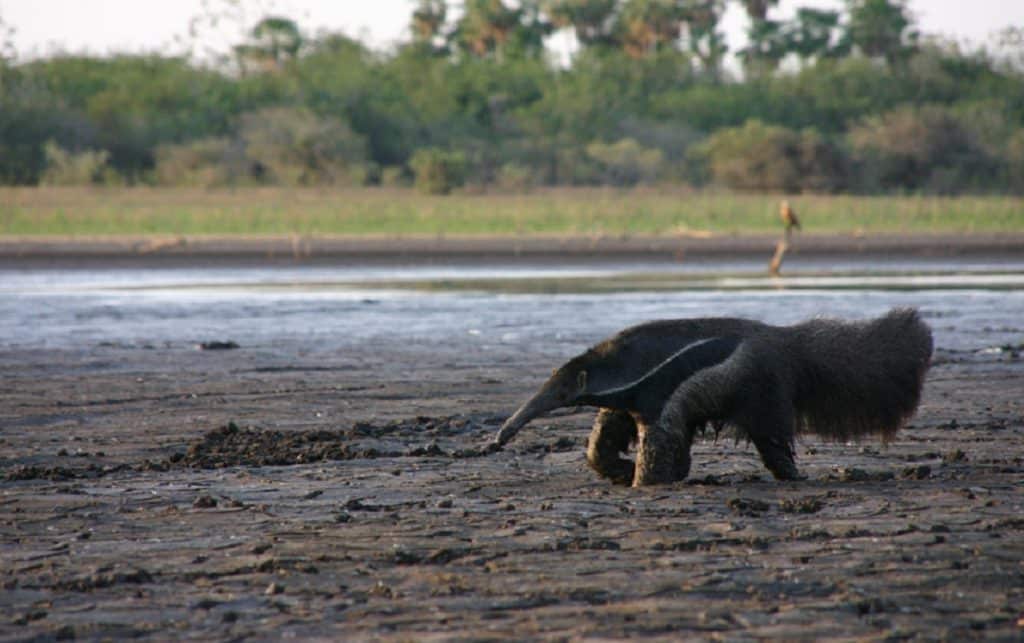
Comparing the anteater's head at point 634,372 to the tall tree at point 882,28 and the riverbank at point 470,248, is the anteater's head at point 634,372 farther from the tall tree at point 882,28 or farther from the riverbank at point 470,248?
the tall tree at point 882,28

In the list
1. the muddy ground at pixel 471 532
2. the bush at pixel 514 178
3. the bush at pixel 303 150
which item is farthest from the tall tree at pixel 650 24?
the muddy ground at pixel 471 532

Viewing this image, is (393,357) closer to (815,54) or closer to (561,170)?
(561,170)

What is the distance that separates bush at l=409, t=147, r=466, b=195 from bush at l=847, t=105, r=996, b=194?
14129 mm

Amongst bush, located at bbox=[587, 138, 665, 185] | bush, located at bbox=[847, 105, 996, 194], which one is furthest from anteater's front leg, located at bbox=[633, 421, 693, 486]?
bush, located at bbox=[847, 105, 996, 194]

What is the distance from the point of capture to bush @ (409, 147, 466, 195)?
48.7m

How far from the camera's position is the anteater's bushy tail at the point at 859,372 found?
7949 mm

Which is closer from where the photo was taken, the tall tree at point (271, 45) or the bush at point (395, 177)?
the bush at point (395, 177)

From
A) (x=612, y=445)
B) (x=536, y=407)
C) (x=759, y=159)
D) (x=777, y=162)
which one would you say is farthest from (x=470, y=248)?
(x=536, y=407)

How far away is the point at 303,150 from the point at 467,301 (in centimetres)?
3069

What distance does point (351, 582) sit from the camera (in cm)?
556

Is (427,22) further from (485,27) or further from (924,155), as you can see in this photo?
(924,155)

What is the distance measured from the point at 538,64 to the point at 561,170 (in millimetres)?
14957

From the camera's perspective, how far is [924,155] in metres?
55.7

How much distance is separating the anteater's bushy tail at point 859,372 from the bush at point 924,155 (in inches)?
1862
